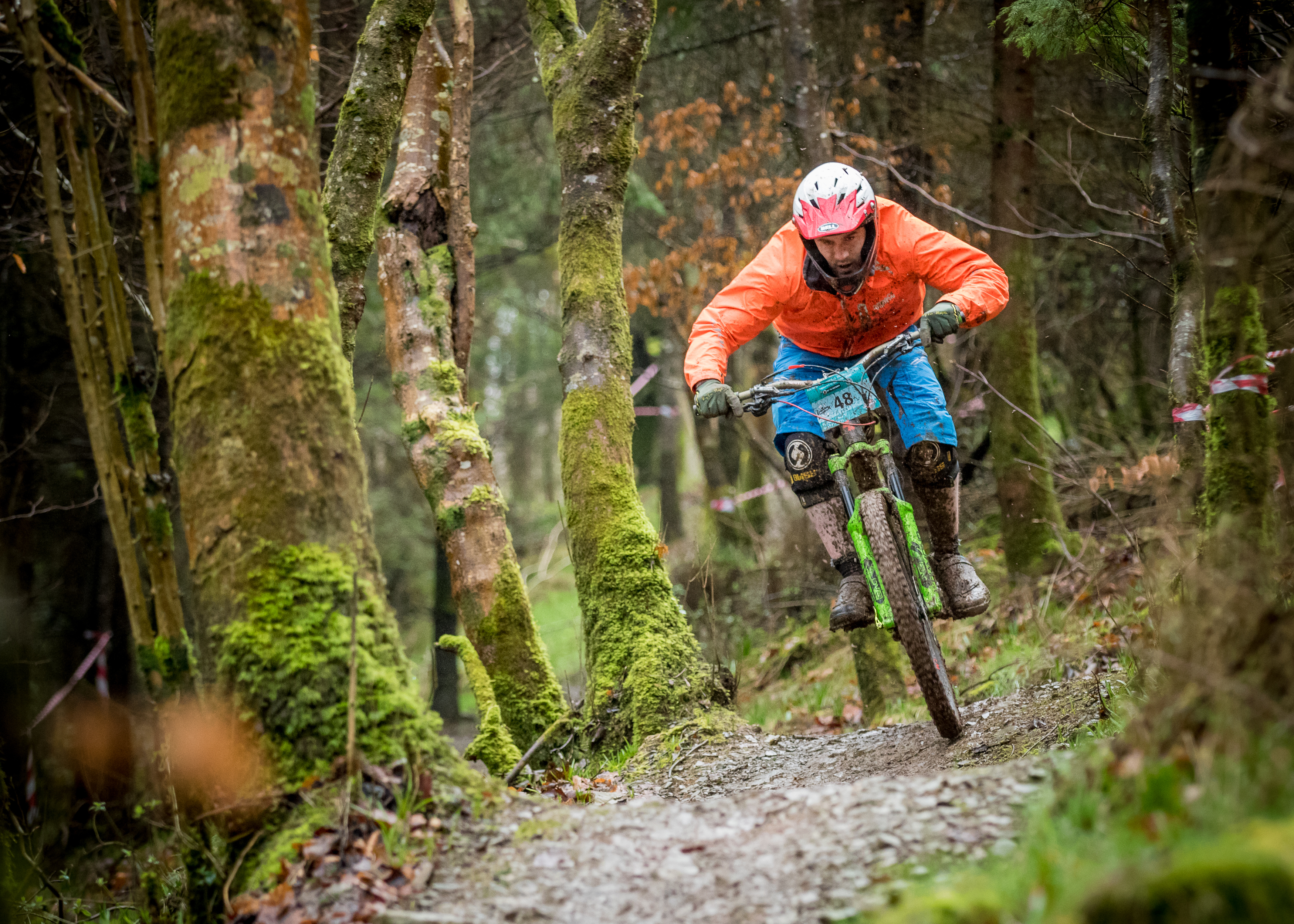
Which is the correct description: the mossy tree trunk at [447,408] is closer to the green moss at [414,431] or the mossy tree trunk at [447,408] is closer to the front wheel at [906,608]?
the green moss at [414,431]

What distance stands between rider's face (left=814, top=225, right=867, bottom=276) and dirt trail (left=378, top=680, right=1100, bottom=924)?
2.61 meters

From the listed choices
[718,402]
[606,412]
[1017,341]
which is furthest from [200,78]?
[1017,341]

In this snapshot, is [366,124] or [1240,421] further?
[366,124]

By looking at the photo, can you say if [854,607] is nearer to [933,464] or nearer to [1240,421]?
[933,464]

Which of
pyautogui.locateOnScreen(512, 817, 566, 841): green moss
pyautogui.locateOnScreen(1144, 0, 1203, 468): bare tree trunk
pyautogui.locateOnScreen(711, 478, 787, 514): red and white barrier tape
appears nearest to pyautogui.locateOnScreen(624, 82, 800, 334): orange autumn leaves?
pyautogui.locateOnScreen(711, 478, 787, 514): red and white barrier tape

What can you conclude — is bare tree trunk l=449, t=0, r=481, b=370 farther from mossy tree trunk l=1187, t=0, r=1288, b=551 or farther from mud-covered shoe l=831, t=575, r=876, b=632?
mossy tree trunk l=1187, t=0, r=1288, b=551

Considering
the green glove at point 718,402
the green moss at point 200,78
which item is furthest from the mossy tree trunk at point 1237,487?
the green moss at point 200,78

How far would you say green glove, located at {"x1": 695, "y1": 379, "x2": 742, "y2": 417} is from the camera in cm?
442

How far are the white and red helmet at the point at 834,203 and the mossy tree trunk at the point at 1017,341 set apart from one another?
156 inches

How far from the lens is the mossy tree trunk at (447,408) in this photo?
577cm

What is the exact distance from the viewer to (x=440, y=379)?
6059 mm

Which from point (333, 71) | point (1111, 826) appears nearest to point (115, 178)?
point (333, 71)

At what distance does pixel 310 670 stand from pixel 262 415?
790 millimetres

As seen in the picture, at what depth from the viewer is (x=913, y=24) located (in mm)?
9492
